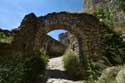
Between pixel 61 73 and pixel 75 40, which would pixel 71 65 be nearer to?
pixel 61 73

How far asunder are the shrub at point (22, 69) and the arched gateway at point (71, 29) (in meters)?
2.72

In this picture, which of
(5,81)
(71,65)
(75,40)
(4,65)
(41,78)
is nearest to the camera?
(5,81)

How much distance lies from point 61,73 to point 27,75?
3.84 m

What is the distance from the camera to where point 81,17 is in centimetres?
1434

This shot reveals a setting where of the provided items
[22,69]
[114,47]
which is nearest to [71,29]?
[114,47]

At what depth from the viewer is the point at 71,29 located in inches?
559

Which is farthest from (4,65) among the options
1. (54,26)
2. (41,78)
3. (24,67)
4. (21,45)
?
(54,26)

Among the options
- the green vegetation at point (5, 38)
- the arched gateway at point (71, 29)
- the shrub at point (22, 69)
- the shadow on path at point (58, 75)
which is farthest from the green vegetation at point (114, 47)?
the green vegetation at point (5, 38)

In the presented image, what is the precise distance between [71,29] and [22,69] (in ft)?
16.4

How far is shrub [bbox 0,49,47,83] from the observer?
9205 millimetres

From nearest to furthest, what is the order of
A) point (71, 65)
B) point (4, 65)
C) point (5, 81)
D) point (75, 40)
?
point (5, 81) < point (4, 65) < point (71, 65) < point (75, 40)

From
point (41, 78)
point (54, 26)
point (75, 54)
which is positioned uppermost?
point (54, 26)

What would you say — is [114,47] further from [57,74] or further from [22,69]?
[22,69]

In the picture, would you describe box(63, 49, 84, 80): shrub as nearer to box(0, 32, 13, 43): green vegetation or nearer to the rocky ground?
the rocky ground
